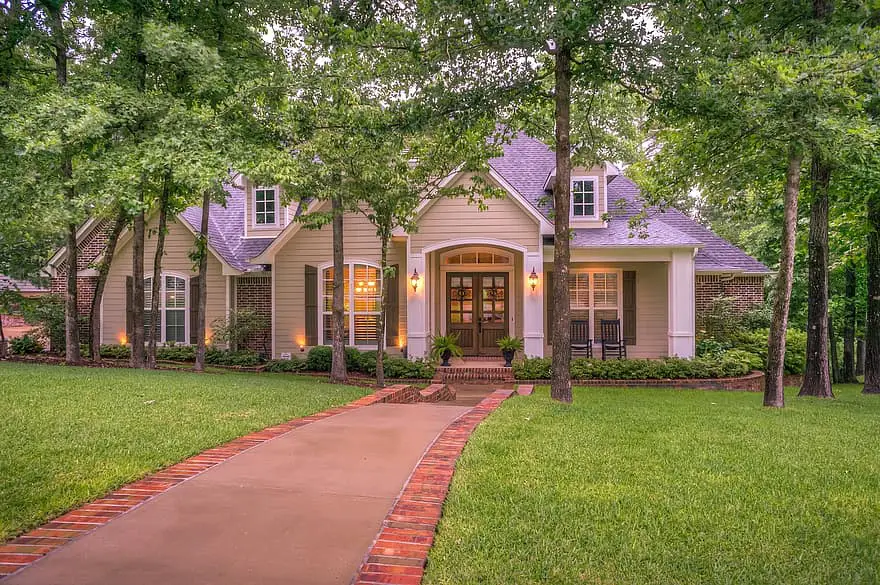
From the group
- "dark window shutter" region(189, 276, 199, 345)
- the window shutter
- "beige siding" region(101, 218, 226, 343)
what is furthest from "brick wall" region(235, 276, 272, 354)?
the window shutter

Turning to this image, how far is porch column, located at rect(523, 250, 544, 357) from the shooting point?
13766mm

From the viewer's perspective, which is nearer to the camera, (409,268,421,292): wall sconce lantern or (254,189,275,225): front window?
(409,268,421,292): wall sconce lantern

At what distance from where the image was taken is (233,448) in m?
5.35

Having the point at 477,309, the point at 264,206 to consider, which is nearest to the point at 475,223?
the point at 477,309

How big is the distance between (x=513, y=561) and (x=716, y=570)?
1.04 meters

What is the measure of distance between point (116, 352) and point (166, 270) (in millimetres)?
2546

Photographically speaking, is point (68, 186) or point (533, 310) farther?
point (533, 310)

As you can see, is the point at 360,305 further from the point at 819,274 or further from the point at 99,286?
the point at 819,274

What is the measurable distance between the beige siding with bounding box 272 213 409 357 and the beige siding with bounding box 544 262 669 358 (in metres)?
4.04

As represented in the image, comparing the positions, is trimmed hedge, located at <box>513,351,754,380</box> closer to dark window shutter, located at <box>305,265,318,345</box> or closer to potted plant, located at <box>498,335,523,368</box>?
potted plant, located at <box>498,335,523,368</box>

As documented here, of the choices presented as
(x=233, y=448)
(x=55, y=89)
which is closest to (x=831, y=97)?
(x=233, y=448)

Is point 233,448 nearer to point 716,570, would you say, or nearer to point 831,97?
point 716,570

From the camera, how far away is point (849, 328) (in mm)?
16016

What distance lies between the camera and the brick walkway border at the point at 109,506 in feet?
10.2
